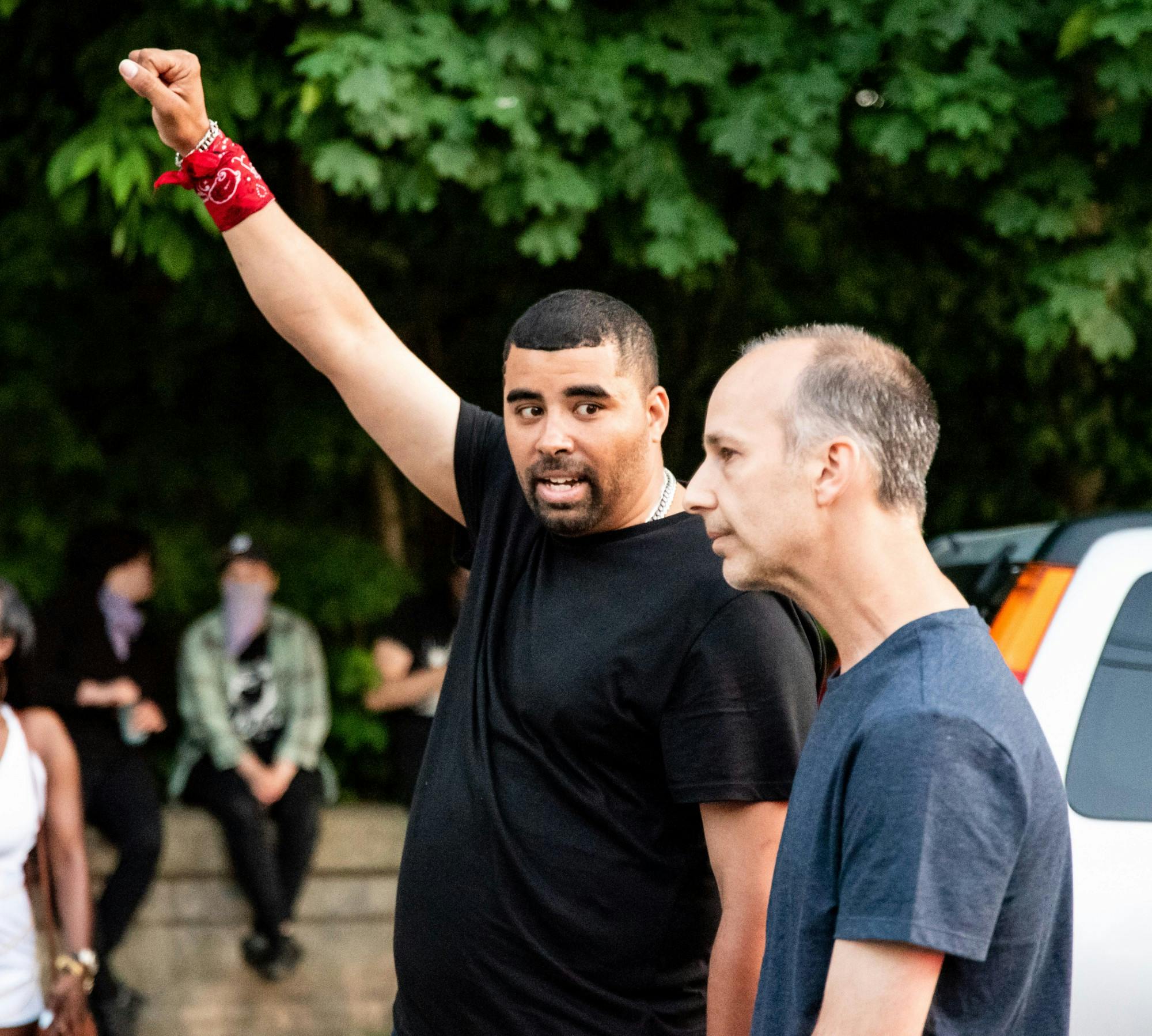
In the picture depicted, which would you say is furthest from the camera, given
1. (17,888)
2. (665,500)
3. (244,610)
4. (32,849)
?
(244,610)

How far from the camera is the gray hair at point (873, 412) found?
1.43 metres

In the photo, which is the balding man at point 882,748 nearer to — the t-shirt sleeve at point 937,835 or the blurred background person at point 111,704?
the t-shirt sleeve at point 937,835

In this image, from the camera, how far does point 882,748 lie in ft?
4.21

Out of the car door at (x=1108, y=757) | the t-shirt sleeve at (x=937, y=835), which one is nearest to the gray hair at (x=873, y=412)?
the t-shirt sleeve at (x=937, y=835)

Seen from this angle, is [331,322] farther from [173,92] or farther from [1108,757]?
[1108,757]

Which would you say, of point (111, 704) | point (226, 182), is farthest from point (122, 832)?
point (226, 182)

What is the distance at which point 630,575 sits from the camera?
210 cm

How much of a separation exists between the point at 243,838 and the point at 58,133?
2684 mm

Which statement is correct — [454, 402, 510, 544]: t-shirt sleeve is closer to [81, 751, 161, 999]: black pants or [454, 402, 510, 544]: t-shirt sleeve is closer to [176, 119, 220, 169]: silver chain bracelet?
[176, 119, 220, 169]: silver chain bracelet

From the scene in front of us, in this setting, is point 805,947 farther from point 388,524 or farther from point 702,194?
point 388,524

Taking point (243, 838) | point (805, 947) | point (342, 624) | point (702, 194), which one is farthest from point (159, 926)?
point (805, 947)

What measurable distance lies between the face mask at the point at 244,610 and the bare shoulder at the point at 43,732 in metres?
1.57

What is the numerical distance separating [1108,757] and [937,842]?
1785 millimetres

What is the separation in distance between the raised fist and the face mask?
3452 mm
